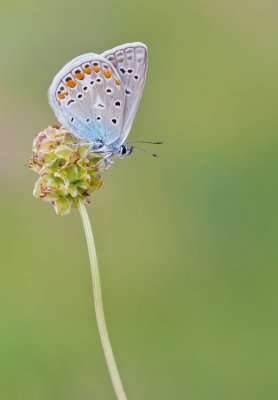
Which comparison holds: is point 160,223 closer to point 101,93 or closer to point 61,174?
point 101,93

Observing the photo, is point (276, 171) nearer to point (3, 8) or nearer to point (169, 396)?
point (169, 396)

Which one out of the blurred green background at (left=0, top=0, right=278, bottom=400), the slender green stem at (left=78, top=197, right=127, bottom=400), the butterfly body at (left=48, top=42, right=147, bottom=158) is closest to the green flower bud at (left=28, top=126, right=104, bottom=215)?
the butterfly body at (left=48, top=42, right=147, bottom=158)

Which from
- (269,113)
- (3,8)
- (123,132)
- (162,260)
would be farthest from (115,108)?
(3,8)

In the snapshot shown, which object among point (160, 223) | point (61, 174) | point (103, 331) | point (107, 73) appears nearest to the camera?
point (103, 331)

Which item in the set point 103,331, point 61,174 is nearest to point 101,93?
point 61,174

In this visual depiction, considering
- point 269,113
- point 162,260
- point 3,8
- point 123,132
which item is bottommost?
point 162,260

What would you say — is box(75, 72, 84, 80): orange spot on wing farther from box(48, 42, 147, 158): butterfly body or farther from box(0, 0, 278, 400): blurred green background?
box(0, 0, 278, 400): blurred green background
